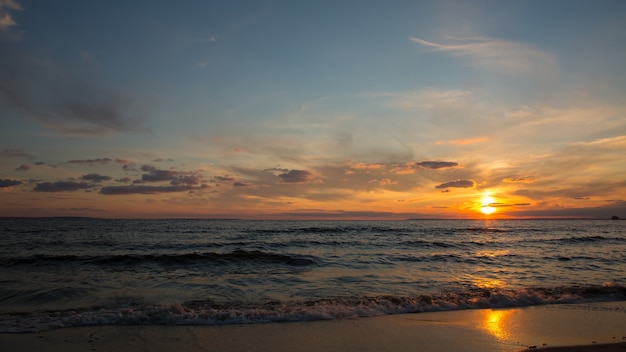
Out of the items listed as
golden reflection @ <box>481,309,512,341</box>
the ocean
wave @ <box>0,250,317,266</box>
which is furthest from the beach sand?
wave @ <box>0,250,317,266</box>

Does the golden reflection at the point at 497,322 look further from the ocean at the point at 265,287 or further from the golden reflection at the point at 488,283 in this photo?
the golden reflection at the point at 488,283

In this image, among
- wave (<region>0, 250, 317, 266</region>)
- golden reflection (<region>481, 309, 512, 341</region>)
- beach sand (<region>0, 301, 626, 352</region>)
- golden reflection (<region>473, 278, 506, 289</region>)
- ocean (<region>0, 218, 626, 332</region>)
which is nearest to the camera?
beach sand (<region>0, 301, 626, 352</region>)

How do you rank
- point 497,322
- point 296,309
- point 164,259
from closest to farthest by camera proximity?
point 497,322, point 296,309, point 164,259

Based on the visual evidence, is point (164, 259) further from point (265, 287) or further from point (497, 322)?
point (497, 322)

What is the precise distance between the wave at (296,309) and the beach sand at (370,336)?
1.41 feet

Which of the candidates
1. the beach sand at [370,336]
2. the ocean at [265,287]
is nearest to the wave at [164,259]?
the ocean at [265,287]

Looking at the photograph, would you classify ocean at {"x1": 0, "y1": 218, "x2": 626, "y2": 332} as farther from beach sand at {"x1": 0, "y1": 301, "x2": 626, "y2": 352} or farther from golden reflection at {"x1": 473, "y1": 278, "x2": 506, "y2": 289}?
beach sand at {"x1": 0, "y1": 301, "x2": 626, "y2": 352}

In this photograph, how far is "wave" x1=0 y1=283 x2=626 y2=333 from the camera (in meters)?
8.34

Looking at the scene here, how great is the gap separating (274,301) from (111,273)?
9331 mm

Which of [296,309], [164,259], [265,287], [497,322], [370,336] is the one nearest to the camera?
[370,336]

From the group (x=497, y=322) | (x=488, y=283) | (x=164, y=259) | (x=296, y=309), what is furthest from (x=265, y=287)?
(x=164, y=259)

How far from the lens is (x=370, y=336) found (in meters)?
7.31

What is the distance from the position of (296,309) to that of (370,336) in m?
2.61

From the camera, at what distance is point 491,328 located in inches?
311
